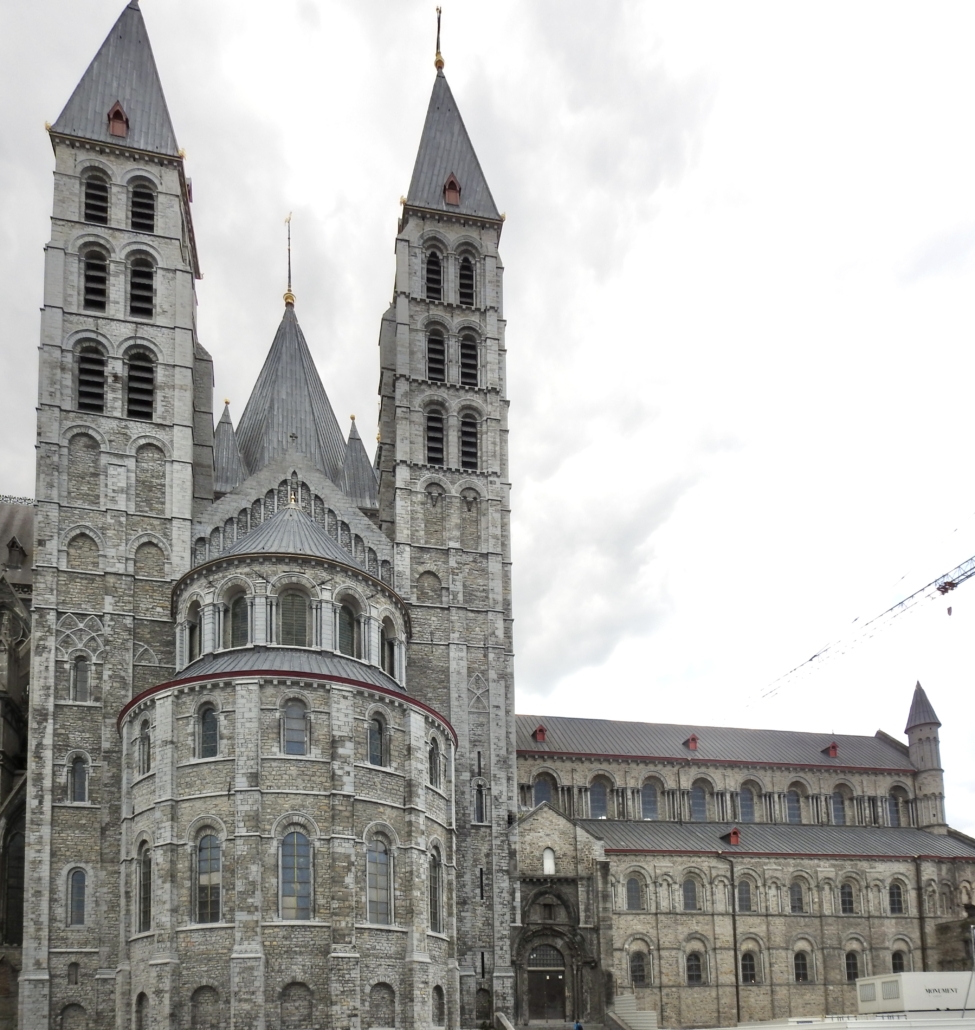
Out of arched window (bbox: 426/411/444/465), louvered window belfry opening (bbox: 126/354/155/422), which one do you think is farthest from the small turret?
louvered window belfry opening (bbox: 126/354/155/422)

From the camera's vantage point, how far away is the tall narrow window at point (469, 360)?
63562 millimetres

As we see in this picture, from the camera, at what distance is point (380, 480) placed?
61.4m

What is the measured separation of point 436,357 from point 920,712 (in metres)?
37.6

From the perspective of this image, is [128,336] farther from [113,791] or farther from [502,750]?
[502,750]

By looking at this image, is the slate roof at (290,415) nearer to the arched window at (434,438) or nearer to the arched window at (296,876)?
the arched window at (434,438)

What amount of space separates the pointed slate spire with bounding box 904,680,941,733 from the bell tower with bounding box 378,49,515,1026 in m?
31.2

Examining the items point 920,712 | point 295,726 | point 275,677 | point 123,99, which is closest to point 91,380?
point 123,99

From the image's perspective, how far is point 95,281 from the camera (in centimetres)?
5769

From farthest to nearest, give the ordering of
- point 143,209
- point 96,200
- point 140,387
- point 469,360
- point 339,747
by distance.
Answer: point 469,360 < point 143,209 < point 96,200 < point 140,387 < point 339,747

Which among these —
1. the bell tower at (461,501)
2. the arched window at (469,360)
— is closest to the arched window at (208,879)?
the bell tower at (461,501)

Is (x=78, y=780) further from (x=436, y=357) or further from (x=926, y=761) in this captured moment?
(x=926, y=761)

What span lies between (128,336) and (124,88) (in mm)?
14593

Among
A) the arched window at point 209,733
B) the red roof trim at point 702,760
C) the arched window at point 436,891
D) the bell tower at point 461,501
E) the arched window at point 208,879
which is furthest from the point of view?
the red roof trim at point 702,760

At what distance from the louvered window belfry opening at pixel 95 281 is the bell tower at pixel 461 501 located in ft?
47.2
